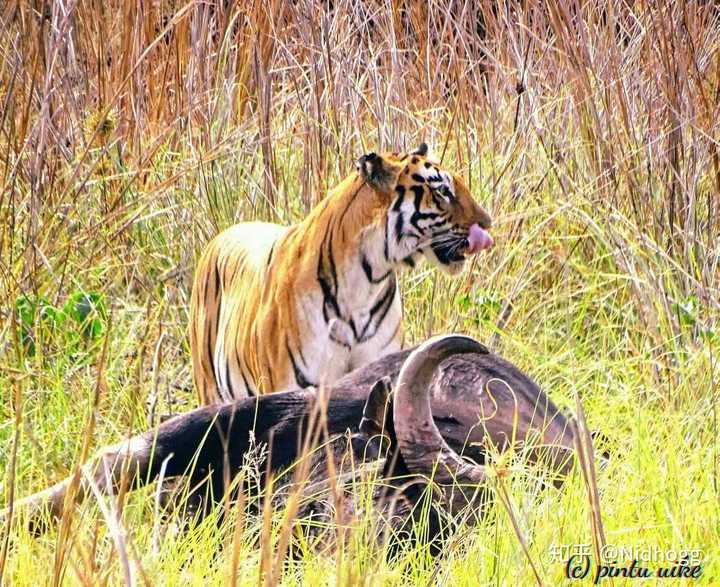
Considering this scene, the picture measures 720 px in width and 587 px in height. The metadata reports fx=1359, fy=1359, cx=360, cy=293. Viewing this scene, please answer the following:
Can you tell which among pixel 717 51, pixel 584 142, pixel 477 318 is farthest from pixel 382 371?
pixel 717 51

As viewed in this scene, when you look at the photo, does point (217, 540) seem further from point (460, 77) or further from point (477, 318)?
point (460, 77)

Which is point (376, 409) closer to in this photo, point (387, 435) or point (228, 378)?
point (387, 435)

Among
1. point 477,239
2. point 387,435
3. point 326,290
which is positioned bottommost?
point 387,435

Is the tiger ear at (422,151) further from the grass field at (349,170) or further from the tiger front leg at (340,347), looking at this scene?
the tiger front leg at (340,347)

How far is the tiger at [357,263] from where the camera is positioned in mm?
4133

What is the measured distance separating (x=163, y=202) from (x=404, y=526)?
2453mm

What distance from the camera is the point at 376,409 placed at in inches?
118

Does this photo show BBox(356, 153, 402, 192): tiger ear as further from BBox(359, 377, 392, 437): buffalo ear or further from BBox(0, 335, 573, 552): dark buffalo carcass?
BBox(359, 377, 392, 437): buffalo ear

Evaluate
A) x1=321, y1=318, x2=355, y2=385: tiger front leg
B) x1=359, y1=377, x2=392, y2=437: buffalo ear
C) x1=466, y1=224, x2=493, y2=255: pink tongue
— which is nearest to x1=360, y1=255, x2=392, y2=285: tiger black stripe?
x1=321, y1=318, x2=355, y2=385: tiger front leg

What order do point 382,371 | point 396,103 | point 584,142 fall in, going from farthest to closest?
point 396,103 < point 584,142 < point 382,371

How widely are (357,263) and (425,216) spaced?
10.1 inches

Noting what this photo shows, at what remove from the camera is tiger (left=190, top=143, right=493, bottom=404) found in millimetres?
4133

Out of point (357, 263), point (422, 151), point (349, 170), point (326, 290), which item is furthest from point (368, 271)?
point (349, 170)

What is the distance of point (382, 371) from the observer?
3.30 metres
